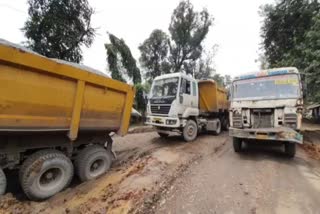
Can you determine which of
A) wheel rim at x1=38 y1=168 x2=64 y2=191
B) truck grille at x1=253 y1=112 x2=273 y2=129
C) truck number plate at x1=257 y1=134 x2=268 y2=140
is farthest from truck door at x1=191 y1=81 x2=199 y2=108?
wheel rim at x1=38 y1=168 x2=64 y2=191

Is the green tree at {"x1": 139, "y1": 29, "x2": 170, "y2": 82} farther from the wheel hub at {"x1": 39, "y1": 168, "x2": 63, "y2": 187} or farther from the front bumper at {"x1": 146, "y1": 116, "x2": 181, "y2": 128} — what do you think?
the wheel hub at {"x1": 39, "y1": 168, "x2": 63, "y2": 187}

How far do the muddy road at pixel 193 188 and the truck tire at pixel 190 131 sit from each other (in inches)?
89.8

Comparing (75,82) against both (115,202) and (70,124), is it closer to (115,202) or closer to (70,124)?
(70,124)

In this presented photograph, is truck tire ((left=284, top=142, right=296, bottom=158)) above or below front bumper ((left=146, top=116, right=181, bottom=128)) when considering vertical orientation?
below

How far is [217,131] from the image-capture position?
11312 millimetres

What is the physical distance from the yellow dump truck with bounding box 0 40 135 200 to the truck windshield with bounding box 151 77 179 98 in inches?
147

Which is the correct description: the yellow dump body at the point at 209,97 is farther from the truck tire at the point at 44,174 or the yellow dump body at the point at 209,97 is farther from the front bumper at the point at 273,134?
the truck tire at the point at 44,174

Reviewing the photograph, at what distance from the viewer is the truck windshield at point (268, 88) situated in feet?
21.2

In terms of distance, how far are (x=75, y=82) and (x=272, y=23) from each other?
15089 millimetres

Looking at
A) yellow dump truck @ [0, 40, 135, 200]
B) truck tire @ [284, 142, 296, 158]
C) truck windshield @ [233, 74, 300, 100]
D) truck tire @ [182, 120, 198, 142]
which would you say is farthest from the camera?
truck tire @ [182, 120, 198, 142]

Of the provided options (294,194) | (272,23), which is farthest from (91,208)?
(272,23)

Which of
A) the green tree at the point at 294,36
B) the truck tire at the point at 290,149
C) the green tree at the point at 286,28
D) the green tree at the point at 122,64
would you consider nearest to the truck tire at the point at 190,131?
the truck tire at the point at 290,149

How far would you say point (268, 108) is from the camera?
654 centimetres

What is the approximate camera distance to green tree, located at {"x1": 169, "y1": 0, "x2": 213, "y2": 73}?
83.6ft
